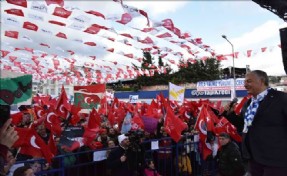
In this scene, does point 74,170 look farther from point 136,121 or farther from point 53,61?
point 53,61

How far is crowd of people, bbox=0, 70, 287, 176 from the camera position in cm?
345

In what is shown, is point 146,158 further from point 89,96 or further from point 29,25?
point 29,25

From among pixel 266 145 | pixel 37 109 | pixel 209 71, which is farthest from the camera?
pixel 209 71

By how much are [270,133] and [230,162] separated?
249 centimetres

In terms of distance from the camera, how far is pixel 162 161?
24.8 ft

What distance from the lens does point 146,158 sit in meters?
6.73

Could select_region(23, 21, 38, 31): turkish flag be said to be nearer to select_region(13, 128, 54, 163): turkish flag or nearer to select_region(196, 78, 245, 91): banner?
select_region(13, 128, 54, 163): turkish flag

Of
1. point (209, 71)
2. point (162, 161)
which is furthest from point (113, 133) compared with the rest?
point (209, 71)

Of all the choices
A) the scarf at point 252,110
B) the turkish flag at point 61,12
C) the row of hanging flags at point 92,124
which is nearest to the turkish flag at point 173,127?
the row of hanging flags at point 92,124

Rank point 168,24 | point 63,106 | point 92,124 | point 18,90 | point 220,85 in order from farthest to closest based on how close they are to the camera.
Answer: point 220,85
point 168,24
point 63,106
point 92,124
point 18,90

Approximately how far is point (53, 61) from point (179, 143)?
20.2 meters

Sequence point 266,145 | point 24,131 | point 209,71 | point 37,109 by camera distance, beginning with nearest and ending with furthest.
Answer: point 266,145, point 24,131, point 37,109, point 209,71

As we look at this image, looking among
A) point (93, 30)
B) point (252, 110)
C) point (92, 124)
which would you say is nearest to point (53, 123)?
point (92, 124)

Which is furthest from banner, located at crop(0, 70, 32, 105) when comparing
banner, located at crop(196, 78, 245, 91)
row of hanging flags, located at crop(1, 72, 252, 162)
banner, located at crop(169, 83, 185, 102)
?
banner, located at crop(196, 78, 245, 91)
